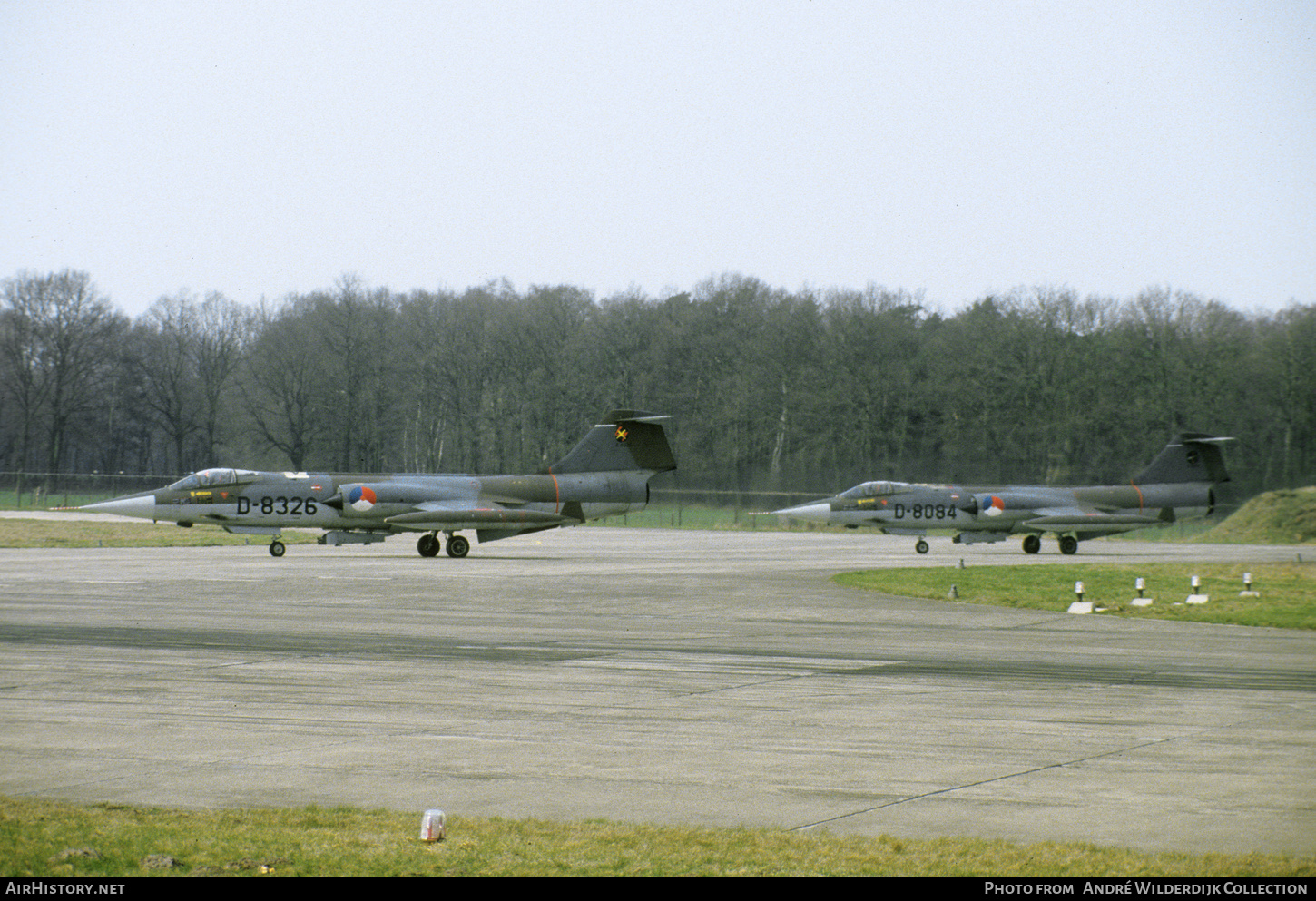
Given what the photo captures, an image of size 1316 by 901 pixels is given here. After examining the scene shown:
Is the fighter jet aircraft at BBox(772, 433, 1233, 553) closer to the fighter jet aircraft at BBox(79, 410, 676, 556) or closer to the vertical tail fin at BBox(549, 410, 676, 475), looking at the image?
the vertical tail fin at BBox(549, 410, 676, 475)

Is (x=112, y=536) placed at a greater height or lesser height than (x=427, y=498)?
lesser

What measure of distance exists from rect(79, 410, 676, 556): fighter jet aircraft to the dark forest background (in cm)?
2646

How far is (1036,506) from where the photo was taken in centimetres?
3984

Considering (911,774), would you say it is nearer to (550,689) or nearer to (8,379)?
(550,689)

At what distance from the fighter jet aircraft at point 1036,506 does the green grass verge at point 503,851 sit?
32441mm

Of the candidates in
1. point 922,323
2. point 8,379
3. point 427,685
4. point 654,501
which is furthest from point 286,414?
point 427,685

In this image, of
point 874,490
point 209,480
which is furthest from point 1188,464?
point 209,480

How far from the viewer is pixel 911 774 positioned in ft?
25.0

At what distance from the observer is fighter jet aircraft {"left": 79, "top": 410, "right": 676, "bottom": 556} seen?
32438 mm

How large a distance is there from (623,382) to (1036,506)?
44798mm

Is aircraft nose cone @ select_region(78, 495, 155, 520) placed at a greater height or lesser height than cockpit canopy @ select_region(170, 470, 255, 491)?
lesser

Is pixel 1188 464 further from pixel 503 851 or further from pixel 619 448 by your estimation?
pixel 503 851

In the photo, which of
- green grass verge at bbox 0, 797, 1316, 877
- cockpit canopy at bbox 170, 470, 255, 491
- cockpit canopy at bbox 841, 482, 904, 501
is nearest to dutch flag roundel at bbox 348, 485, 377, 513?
cockpit canopy at bbox 170, 470, 255, 491

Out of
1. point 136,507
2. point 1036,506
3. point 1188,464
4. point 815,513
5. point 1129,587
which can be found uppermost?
point 1188,464
